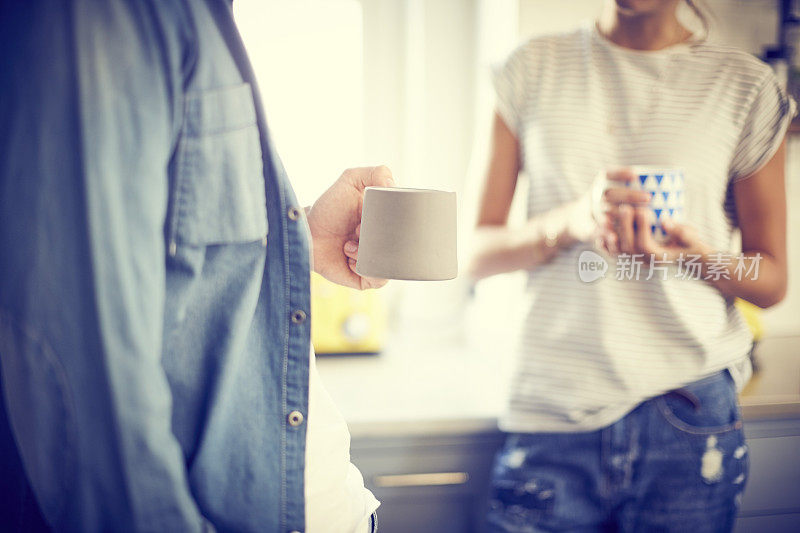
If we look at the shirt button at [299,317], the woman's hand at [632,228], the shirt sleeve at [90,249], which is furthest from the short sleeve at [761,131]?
the shirt sleeve at [90,249]

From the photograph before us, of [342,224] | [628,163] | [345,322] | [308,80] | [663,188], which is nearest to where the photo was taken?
[342,224]

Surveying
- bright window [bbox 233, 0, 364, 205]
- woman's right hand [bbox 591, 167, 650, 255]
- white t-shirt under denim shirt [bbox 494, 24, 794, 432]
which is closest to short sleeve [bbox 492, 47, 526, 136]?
white t-shirt under denim shirt [bbox 494, 24, 794, 432]

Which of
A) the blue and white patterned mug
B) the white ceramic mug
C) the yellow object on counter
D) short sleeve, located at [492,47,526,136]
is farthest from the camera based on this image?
the yellow object on counter

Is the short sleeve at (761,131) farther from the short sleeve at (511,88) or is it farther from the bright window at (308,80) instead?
the bright window at (308,80)

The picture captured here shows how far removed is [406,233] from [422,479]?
652mm

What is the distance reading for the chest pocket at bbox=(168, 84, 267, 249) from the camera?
16.5 inches

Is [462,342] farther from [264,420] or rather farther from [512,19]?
[264,420]

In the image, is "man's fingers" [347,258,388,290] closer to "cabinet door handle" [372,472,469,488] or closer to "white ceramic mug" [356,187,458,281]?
"white ceramic mug" [356,187,458,281]

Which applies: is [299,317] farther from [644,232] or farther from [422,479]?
[422,479]

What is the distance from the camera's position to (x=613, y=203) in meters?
0.75

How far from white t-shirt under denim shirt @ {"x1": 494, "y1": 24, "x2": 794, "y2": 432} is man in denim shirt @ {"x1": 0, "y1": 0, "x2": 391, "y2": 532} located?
49 cm

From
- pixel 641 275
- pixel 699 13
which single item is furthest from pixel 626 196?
pixel 699 13

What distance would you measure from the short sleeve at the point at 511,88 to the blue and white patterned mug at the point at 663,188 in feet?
0.66

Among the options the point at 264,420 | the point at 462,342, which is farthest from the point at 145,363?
the point at 462,342
